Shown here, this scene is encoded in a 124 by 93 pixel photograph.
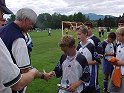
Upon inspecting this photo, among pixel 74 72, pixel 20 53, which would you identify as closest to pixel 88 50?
pixel 74 72

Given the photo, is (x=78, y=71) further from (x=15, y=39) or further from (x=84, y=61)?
(x=15, y=39)

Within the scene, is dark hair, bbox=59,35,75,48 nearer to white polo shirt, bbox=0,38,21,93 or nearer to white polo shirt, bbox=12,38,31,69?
white polo shirt, bbox=12,38,31,69

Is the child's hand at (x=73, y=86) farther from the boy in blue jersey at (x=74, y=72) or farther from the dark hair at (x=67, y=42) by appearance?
the dark hair at (x=67, y=42)

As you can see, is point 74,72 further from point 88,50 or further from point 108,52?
point 108,52

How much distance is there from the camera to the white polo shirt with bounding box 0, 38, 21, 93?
2.84 meters

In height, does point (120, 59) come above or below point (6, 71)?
below

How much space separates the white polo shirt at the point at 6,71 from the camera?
9.30 feet

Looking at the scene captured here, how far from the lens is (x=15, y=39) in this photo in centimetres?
455

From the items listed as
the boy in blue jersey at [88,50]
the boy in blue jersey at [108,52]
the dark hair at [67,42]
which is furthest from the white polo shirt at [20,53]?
the boy in blue jersey at [108,52]

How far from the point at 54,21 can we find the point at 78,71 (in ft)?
430

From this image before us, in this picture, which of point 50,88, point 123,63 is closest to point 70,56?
point 123,63

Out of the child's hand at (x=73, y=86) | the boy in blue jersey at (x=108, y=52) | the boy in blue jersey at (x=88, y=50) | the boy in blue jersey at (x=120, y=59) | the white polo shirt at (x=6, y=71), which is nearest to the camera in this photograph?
the white polo shirt at (x=6, y=71)

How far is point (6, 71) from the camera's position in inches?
112

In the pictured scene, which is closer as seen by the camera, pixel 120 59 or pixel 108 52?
pixel 120 59
